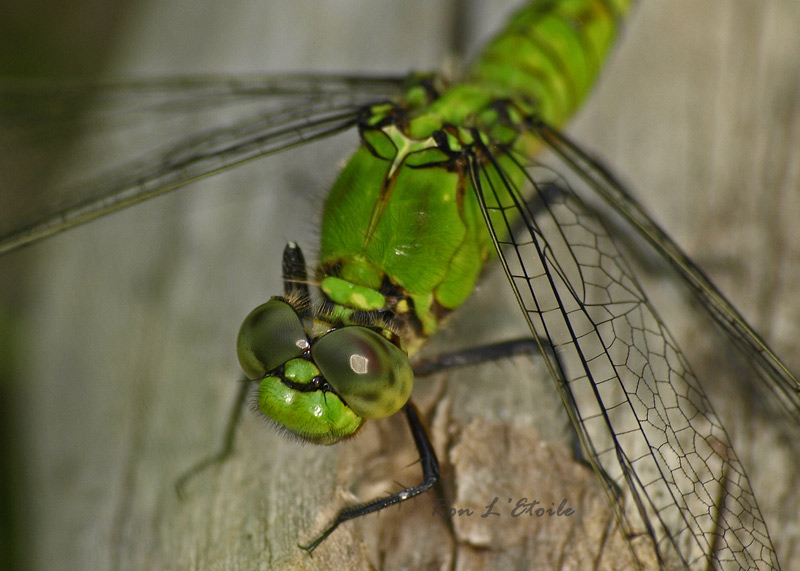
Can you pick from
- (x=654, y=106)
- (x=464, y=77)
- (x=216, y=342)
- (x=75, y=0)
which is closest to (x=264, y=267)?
(x=216, y=342)

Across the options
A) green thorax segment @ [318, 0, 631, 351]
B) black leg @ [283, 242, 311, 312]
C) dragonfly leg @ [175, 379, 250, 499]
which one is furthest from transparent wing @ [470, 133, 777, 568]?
dragonfly leg @ [175, 379, 250, 499]

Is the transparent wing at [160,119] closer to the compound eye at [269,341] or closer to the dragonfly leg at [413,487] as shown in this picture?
the compound eye at [269,341]

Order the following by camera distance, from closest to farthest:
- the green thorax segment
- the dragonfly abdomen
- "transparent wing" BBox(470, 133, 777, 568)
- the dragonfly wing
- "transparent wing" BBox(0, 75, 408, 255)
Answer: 1. "transparent wing" BBox(470, 133, 777, 568)
2. the dragonfly wing
3. the green thorax segment
4. "transparent wing" BBox(0, 75, 408, 255)
5. the dragonfly abdomen

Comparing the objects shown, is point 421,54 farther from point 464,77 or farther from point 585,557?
point 585,557

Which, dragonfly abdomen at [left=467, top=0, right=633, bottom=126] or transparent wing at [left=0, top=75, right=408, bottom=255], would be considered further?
dragonfly abdomen at [left=467, top=0, right=633, bottom=126]

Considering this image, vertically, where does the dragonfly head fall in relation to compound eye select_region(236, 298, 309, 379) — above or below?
below

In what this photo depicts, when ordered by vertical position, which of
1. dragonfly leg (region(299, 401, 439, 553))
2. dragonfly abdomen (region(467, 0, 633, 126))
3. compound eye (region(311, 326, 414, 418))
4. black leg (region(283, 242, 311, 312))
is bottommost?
dragonfly leg (region(299, 401, 439, 553))

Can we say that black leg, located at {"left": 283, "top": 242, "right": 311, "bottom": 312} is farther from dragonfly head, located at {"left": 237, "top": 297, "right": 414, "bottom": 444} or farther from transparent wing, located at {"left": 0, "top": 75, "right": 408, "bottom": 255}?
transparent wing, located at {"left": 0, "top": 75, "right": 408, "bottom": 255}
